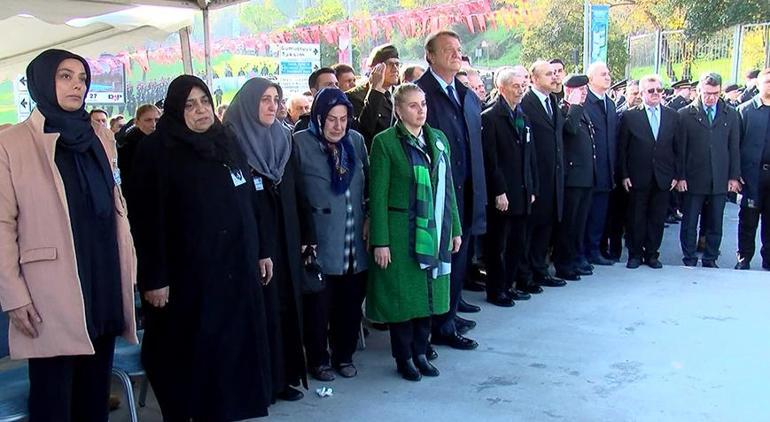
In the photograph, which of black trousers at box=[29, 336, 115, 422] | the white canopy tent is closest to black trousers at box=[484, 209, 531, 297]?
the white canopy tent

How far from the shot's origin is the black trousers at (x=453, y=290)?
407 centimetres

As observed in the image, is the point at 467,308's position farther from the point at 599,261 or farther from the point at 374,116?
the point at 599,261

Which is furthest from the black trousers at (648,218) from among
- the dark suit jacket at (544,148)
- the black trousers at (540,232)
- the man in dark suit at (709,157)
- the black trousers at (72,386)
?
the black trousers at (72,386)

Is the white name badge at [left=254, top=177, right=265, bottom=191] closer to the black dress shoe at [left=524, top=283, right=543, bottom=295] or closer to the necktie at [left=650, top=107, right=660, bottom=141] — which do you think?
the black dress shoe at [left=524, top=283, right=543, bottom=295]

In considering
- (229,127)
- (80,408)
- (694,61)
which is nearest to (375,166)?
(229,127)

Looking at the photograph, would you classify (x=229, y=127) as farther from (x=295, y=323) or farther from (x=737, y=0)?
→ (x=737, y=0)

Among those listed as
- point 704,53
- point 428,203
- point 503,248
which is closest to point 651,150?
point 503,248

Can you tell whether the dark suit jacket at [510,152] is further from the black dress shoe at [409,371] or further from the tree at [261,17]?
the tree at [261,17]

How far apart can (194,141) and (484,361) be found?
2181 mm

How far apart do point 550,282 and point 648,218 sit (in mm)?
1284

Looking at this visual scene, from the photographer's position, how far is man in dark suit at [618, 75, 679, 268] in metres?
6.07

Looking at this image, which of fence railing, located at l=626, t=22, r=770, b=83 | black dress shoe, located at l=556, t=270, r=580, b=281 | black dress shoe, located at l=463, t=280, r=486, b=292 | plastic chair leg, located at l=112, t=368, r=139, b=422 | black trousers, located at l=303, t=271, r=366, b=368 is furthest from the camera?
fence railing, located at l=626, t=22, r=770, b=83

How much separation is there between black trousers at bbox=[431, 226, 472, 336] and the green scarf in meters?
0.46

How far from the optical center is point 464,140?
4047mm
